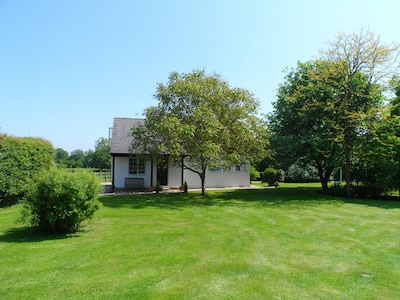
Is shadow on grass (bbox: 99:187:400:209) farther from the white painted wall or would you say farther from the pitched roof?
the pitched roof

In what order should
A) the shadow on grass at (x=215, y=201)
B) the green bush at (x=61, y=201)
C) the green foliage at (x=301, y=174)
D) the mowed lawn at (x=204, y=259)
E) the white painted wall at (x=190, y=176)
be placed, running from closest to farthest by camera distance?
the mowed lawn at (x=204, y=259) < the green bush at (x=61, y=201) < the shadow on grass at (x=215, y=201) < the white painted wall at (x=190, y=176) < the green foliage at (x=301, y=174)

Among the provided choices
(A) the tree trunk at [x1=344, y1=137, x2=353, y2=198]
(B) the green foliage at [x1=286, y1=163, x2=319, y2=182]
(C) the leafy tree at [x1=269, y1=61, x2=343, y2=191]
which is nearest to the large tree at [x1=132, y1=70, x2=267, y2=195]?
(C) the leafy tree at [x1=269, y1=61, x2=343, y2=191]

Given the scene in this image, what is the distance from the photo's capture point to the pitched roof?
20.0 meters

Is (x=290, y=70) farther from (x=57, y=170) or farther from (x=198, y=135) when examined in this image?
(x=57, y=170)

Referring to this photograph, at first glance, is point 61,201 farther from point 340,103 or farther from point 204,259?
point 340,103

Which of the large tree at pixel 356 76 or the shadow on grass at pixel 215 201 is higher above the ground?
the large tree at pixel 356 76

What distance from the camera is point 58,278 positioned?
4.67m

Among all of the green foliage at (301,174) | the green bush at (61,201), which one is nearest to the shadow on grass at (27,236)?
the green bush at (61,201)

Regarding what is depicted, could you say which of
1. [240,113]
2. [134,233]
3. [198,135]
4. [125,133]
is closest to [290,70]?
[240,113]

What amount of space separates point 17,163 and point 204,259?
10639 millimetres

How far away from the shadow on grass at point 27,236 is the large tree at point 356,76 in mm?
15910

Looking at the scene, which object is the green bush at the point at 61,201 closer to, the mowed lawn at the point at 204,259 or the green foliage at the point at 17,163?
the mowed lawn at the point at 204,259

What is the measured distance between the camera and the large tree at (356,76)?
16984 millimetres

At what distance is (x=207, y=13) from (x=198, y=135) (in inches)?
224
